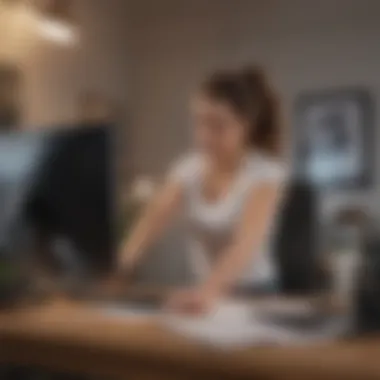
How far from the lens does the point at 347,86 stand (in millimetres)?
723

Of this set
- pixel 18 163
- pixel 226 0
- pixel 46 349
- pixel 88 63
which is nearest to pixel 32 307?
pixel 46 349

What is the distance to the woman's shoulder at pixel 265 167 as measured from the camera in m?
0.75

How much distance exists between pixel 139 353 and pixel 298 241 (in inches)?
8.1

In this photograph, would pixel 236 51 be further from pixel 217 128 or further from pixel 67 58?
pixel 67 58

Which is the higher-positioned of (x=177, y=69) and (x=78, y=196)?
(x=177, y=69)

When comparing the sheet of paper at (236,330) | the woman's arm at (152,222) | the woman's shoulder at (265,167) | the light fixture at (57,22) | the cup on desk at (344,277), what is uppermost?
the light fixture at (57,22)

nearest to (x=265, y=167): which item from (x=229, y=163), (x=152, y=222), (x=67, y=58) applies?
(x=229, y=163)

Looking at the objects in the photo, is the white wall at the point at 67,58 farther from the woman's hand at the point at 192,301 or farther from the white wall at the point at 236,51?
the woman's hand at the point at 192,301

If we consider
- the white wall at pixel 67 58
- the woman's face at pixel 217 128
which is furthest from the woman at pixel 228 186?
the white wall at pixel 67 58

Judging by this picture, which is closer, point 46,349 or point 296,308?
point 296,308

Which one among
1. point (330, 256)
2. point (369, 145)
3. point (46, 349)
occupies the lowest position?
point (46, 349)

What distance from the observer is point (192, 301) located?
79cm

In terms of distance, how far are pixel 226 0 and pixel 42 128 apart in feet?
0.85

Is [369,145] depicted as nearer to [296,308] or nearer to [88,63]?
[296,308]
